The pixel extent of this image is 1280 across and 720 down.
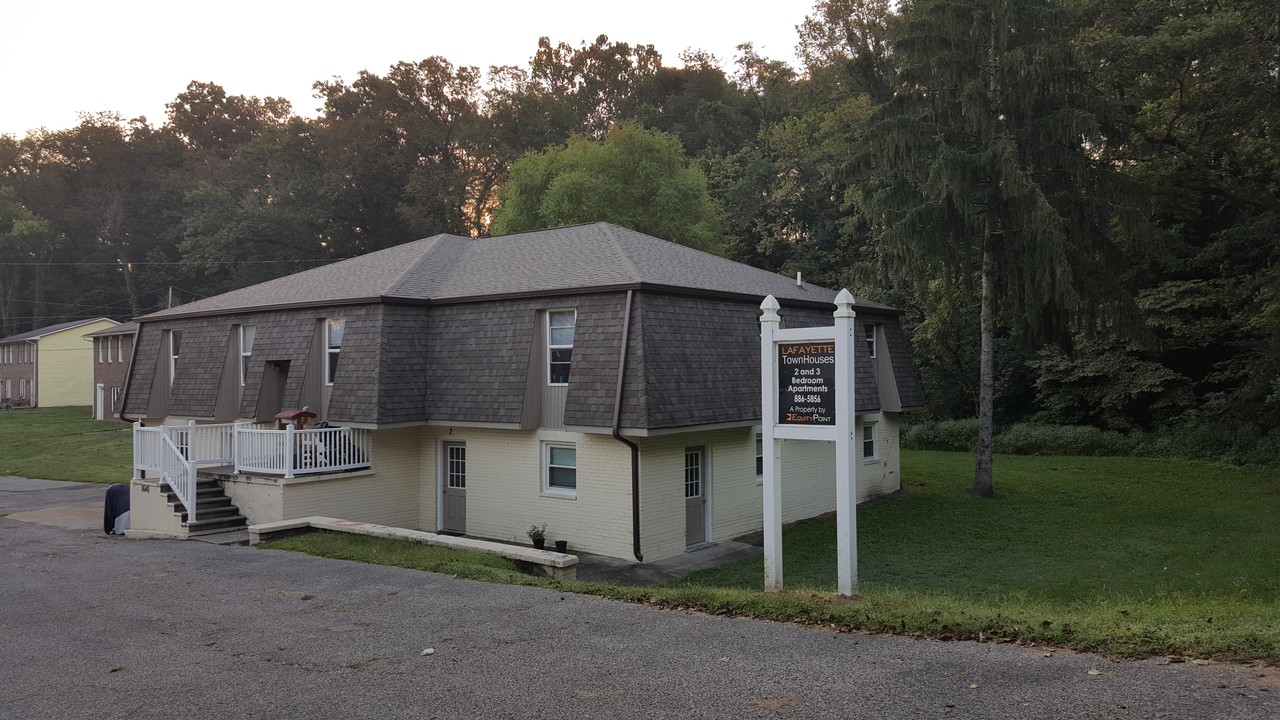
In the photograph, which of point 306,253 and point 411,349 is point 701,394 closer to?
point 411,349

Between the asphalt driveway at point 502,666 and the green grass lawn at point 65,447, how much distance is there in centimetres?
1882

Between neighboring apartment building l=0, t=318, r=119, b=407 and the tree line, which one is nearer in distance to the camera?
the tree line

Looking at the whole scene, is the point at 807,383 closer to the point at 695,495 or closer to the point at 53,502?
the point at 695,495

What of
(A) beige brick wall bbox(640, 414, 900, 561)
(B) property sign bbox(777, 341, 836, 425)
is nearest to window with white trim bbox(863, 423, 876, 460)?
(A) beige brick wall bbox(640, 414, 900, 561)

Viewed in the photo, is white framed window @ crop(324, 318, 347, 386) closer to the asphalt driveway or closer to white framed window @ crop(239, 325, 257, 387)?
white framed window @ crop(239, 325, 257, 387)

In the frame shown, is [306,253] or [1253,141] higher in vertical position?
[306,253]

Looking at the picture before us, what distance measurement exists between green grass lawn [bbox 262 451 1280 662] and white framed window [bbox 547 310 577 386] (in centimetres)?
458

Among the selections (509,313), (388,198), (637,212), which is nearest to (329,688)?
(509,313)

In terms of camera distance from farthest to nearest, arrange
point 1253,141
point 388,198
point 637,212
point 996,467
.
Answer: point 388,198 → point 637,212 → point 996,467 → point 1253,141

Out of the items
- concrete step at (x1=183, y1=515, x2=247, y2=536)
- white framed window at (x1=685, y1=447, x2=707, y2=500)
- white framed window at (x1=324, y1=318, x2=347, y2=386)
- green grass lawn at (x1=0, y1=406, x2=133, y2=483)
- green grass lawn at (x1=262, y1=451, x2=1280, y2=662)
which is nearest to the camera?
green grass lawn at (x1=262, y1=451, x2=1280, y2=662)

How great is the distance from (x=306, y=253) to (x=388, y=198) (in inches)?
270

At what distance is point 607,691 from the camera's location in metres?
6.41

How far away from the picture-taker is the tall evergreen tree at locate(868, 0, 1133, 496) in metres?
19.8

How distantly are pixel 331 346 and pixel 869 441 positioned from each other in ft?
43.2
